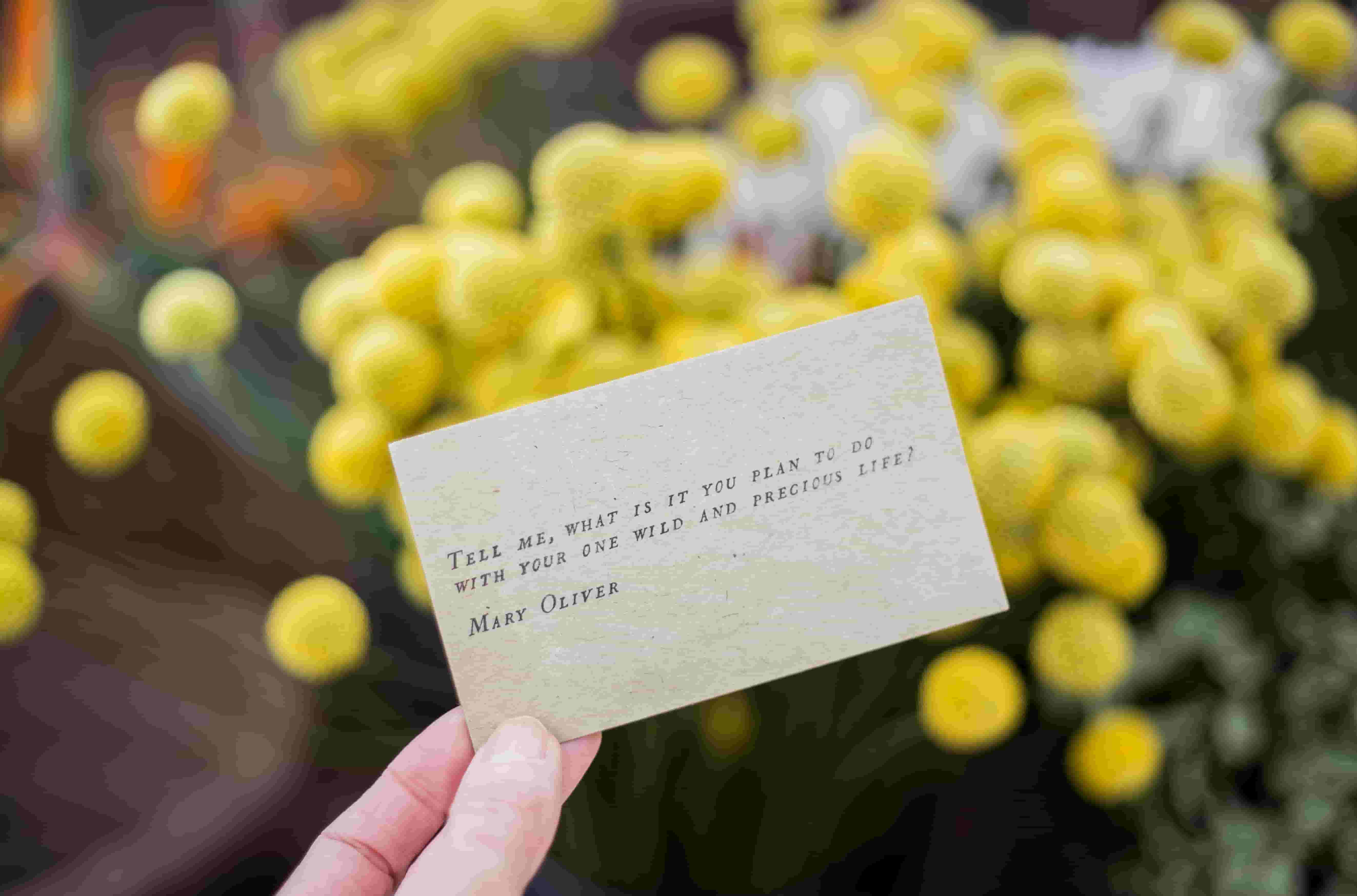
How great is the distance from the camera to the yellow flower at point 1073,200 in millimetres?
334

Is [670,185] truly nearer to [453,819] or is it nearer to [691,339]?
[691,339]

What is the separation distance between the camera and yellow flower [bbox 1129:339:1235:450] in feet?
0.96

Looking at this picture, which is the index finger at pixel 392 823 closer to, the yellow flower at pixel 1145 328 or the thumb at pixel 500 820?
Answer: the thumb at pixel 500 820

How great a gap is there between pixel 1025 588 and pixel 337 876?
240 mm

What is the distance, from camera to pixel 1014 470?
Result: 11.1 inches

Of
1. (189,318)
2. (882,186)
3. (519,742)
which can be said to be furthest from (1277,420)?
Result: (189,318)

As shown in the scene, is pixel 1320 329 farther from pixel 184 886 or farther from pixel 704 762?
pixel 184 886

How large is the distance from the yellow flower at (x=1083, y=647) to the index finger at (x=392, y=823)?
7.6 inches

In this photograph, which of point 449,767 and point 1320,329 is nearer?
point 449,767

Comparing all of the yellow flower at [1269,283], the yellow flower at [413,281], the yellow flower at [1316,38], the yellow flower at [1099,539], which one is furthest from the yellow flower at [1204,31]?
the yellow flower at [413,281]

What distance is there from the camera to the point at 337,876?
270mm

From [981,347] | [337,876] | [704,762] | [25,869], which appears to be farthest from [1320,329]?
[25,869]

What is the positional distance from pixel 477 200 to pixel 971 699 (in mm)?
247

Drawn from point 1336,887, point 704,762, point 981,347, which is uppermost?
point 981,347
